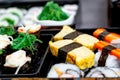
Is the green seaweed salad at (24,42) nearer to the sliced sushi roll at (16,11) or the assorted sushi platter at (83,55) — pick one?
the assorted sushi platter at (83,55)


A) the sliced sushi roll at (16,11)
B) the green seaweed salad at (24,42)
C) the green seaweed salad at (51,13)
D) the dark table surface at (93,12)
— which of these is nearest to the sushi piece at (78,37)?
the green seaweed salad at (24,42)

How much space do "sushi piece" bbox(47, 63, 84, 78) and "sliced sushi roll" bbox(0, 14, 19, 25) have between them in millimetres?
900

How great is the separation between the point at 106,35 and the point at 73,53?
23cm

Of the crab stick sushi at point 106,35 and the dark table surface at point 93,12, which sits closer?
the crab stick sushi at point 106,35

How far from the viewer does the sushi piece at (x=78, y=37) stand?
1251 millimetres

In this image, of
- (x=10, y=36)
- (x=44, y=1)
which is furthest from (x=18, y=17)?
(x=10, y=36)

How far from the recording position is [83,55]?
1141mm

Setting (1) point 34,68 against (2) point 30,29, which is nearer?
(1) point 34,68

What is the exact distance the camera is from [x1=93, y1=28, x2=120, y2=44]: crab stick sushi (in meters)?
1.26

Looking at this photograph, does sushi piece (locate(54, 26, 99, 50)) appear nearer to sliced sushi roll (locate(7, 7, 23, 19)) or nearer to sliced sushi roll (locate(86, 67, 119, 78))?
sliced sushi roll (locate(86, 67, 119, 78))

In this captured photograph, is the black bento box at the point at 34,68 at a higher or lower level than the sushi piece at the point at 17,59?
lower

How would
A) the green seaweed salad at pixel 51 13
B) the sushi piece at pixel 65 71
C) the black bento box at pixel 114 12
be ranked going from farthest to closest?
the black bento box at pixel 114 12 < the green seaweed salad at pixel 51 13 < the sushi piece at pixel 65 71

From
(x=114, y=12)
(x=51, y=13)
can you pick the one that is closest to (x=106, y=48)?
(x=51, y=13)

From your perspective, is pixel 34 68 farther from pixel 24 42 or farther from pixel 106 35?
pixel 106 35
